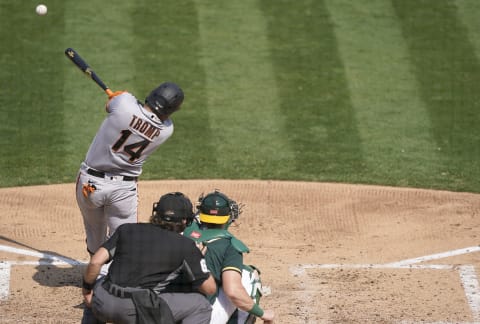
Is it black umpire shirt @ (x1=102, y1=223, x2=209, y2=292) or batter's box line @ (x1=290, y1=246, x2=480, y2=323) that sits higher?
black umpire shirt @ (x1=102, y1=223, x2=209, y2=292)

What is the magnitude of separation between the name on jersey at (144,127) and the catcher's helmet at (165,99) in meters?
0.13

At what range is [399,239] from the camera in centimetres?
958

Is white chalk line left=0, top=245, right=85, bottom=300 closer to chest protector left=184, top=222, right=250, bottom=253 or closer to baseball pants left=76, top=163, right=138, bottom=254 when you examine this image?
baseball pants left=76, top=163, right=138, bottom=254

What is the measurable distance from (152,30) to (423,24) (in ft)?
15.3

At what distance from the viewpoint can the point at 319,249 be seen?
9336 mm

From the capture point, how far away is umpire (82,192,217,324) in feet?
19.0

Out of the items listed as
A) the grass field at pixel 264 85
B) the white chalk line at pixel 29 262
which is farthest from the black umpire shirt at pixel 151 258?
the grass field at pixel 264 85

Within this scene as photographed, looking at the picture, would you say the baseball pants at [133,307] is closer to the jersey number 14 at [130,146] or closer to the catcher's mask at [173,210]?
the catcher's mask at [173,210]

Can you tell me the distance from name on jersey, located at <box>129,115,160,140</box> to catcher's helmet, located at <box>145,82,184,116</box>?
0.13m

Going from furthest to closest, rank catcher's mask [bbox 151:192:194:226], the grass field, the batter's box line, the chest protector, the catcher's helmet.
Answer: the grass field
the batter's box line
the catcher's helmet
the chest protector
catcher's mask [bbox 151:192:194:226]

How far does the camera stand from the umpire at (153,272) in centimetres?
578

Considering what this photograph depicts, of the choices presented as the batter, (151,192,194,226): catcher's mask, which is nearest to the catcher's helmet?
the batter

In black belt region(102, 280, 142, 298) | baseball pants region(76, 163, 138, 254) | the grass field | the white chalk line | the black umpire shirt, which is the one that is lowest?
the grass field

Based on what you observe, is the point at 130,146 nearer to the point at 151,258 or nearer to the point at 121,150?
the point at 121,150
